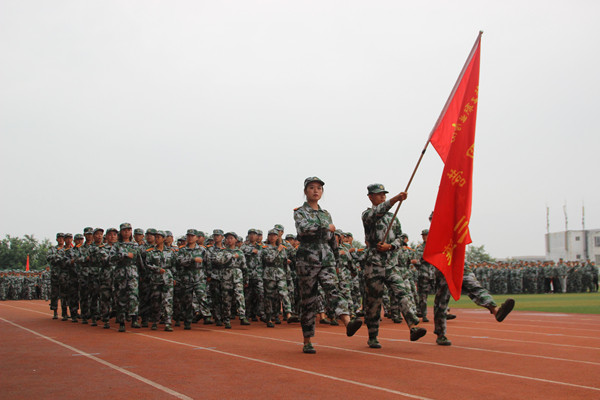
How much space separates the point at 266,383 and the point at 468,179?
13.4ft

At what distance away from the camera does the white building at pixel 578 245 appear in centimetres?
8188

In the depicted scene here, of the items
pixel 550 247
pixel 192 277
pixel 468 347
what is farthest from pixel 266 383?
pixel 550 247

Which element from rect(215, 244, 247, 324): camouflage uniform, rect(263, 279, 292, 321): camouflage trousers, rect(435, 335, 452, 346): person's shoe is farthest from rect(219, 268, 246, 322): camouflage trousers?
rect(435, 335, 452, 346): person's shoe

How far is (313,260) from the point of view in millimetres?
8031

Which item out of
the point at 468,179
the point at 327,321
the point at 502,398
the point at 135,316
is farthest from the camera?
the point at 327,321

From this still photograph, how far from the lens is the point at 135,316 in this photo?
12.6 metres

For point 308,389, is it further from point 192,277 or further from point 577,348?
point 192,277

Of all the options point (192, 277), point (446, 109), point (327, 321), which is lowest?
point (327, 321)

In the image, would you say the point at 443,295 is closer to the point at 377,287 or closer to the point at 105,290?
the point at 377,287

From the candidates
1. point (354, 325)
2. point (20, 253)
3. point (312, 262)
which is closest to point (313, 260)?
point (312, 262)

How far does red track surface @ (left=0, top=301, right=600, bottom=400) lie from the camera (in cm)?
528

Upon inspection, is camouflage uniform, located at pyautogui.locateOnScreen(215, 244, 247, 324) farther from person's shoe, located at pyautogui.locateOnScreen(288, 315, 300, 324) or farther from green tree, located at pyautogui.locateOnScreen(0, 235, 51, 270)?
green tree, located at pyautogui.locateOnScreen(0, 235, 51, 270)

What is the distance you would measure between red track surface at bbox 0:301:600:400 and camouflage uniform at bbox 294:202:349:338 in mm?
591

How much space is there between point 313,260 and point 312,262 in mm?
30
